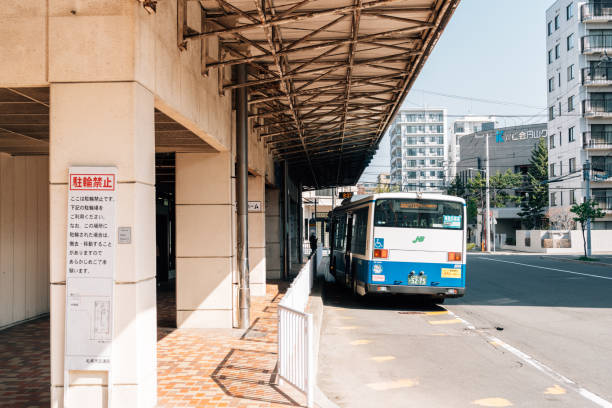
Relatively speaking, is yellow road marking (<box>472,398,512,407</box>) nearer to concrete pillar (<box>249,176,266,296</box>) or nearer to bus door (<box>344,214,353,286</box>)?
bus door (<box>344,214,353,286</box>)

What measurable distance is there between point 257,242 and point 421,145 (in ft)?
387

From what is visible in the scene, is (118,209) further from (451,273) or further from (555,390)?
(451,273)

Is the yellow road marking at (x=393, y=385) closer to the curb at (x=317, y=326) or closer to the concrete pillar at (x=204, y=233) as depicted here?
the curb at (x=317, y=326)

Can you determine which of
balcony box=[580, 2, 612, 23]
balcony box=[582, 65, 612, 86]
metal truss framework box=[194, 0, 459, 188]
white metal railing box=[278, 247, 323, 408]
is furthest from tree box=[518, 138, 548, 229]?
white metal railing box=[278, 247, 323, 408]

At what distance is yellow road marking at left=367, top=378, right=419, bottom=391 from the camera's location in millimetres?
7637

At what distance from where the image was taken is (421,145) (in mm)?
132500

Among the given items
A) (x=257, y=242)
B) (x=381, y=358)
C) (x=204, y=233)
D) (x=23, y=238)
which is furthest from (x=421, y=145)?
(x=381, y=358)

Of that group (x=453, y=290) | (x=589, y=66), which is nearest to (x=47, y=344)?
(x=453, y=290)

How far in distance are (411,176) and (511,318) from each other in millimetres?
119431

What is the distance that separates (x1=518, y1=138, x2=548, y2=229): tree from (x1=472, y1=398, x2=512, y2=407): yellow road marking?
72.2 m

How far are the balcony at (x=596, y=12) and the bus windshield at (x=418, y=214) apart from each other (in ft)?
169

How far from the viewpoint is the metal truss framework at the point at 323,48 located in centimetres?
910

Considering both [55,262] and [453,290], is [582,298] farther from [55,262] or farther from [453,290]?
[55,262]

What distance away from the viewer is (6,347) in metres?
9.93
